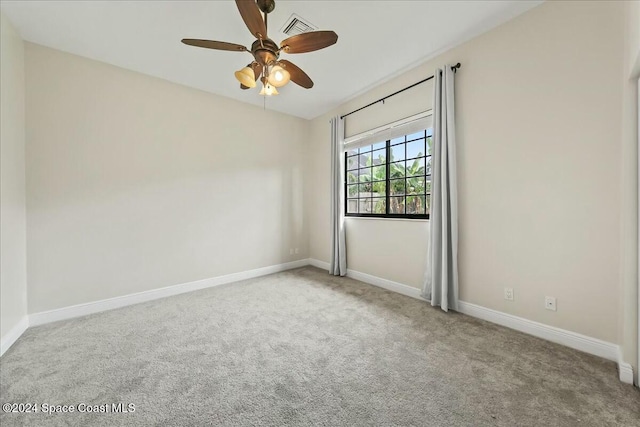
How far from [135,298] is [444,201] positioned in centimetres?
375

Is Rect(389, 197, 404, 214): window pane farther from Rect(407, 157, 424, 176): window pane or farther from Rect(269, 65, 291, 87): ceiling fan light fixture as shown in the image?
Rect(269, 65, 291, 87): ceiling fan light fixture

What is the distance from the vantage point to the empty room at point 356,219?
4.99 feet

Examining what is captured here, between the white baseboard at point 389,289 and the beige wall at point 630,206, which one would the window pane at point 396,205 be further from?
the beige wall at point 630,206

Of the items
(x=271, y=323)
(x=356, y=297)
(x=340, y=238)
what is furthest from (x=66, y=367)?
(x=340, y=238)

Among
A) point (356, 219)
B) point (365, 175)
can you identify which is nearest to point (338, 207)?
point (356, 219)

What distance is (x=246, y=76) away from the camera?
2100 mm

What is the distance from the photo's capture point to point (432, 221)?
270 centimetres

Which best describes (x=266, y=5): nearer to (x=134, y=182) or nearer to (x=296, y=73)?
(x=296, y=73)

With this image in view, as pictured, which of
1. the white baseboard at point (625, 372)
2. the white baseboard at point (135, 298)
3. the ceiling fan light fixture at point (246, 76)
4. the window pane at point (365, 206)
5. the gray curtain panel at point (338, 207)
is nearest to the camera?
the white baseboard at point (625, 372)

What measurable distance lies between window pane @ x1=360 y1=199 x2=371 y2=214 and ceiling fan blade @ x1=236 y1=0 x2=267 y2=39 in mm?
2584

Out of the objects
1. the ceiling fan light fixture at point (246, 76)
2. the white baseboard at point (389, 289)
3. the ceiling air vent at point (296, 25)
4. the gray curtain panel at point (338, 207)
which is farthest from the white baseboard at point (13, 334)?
the ceiling air vent at point (296, 25)

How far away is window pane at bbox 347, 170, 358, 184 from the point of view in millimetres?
4020

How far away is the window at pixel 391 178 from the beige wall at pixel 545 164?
21.1 inches

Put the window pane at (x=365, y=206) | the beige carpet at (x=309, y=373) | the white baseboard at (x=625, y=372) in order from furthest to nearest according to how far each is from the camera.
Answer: the window pane at (x=365, y=206) < the white baseboard at (x=625, y=372) < the beige carpet at (x=309, y=373)
